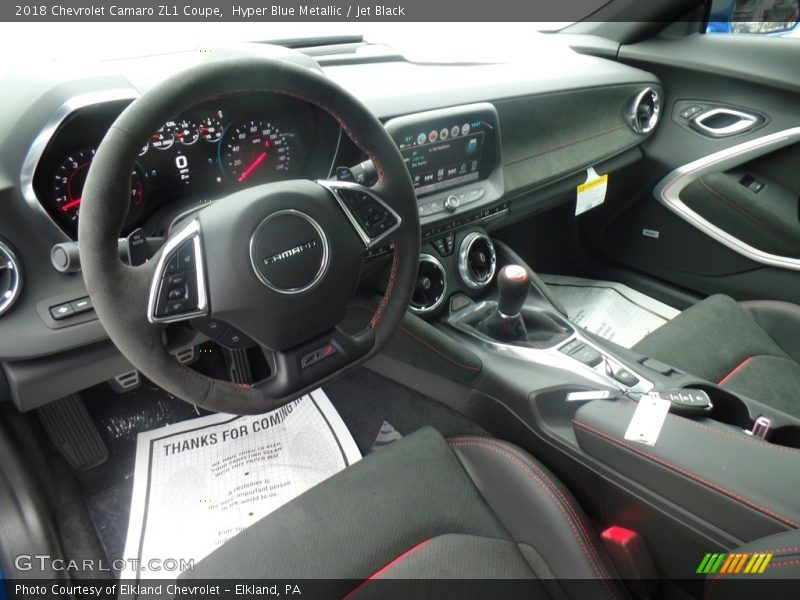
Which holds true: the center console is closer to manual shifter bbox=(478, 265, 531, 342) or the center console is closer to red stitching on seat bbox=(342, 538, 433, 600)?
manual shifter bbox=(478, 265, 531, 342)

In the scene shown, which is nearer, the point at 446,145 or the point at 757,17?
the point at 446,145

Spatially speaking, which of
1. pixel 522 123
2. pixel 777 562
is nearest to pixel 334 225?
pixel 777 562

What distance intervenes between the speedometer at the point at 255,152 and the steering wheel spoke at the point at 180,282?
0.87 ft

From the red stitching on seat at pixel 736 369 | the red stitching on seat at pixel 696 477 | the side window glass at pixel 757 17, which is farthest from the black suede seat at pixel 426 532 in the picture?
the side window glass at pixel 757 17

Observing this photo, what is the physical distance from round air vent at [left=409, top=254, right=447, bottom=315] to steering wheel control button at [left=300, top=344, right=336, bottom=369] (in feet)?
1.48

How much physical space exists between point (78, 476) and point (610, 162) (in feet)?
5.04

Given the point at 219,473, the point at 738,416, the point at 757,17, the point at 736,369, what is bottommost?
the point at 219,473

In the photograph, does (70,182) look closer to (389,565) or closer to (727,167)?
(389,565)

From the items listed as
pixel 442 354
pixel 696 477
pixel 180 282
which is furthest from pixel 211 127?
pixel 696 477

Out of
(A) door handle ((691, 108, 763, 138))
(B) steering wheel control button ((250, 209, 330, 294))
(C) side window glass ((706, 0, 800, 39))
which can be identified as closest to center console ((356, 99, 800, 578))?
(B) steering wheel control button ((250, 209, 330, 294))

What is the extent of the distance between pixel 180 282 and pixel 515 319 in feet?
2.45

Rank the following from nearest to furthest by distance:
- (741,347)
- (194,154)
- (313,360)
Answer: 1. (313,360)
2. (194,154)
3. (741,347)

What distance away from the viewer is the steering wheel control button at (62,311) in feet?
2.73

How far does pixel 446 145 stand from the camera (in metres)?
1.21
